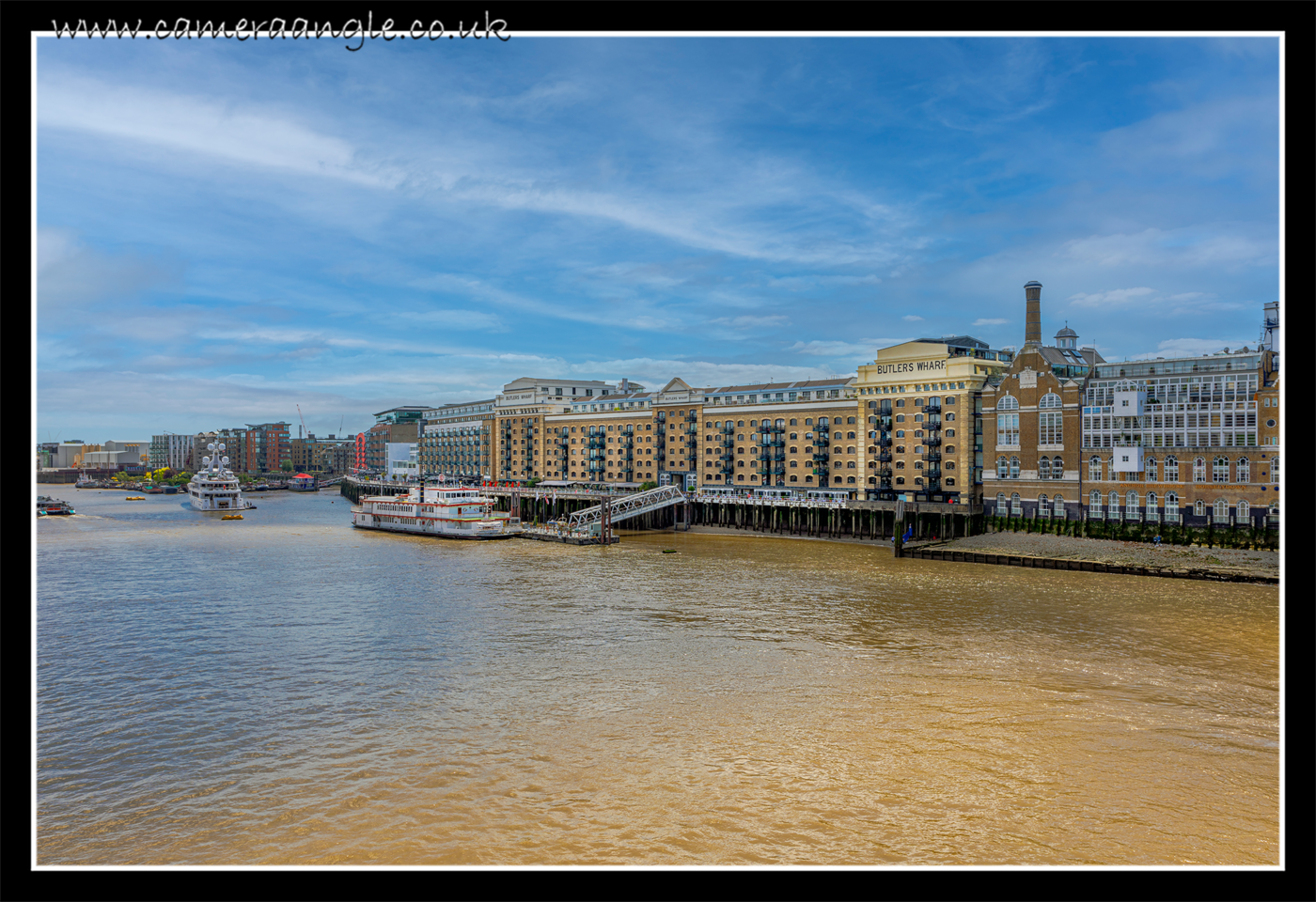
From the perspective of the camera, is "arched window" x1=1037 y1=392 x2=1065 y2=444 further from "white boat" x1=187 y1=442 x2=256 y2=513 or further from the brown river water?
"white boat" x1=187 y1=442 x2=256 y2=513

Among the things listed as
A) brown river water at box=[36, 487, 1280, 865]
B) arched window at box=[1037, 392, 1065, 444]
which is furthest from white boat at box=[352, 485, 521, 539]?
arched window at box=[1037, 392, 1065, 444]

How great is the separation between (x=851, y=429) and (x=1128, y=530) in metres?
31.3

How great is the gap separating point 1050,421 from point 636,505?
132 feet

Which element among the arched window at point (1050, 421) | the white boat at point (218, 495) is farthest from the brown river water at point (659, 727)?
the white boat at point (218, 495)

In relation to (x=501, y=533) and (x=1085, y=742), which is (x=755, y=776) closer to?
(x=1085, y=742)

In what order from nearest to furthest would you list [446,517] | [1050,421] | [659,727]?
[659,727], [1050,421], [446,517]

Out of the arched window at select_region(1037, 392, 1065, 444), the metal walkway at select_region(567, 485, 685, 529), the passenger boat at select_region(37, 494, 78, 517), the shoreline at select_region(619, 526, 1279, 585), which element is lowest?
the passenger boat at select_region(37, 494, 78, 517)

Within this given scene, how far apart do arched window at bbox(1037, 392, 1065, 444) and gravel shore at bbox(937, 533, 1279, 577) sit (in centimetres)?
950

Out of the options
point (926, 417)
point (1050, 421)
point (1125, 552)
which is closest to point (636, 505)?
point (926, 417)

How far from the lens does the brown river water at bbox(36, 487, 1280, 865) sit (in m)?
15.9

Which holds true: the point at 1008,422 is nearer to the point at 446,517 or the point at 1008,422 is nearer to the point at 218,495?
the point at 446,517

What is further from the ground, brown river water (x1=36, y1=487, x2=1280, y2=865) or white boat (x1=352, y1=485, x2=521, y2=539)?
white boat (x1=352, y1=485, x2=521, y2=539)

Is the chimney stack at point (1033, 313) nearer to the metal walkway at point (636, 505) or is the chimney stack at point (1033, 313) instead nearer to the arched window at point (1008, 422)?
the arched window at point (1008, 422)

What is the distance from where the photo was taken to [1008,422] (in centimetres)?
7288
